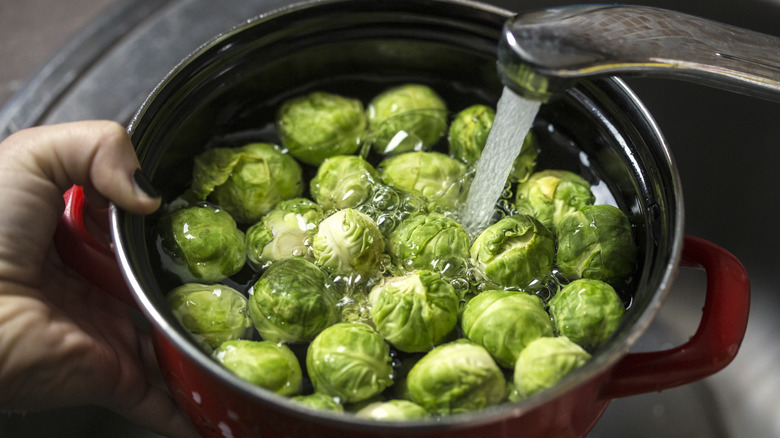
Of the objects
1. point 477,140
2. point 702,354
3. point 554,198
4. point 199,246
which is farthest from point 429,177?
point 702,354

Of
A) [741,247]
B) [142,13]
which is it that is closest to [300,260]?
[142,13]

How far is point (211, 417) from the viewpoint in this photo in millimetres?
991

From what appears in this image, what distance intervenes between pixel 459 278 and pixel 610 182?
0.35 meters

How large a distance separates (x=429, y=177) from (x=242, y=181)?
1.18 feet

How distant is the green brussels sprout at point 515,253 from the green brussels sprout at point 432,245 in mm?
40

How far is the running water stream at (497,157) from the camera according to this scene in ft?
3.59

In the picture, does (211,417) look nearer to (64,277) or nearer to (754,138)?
(64,277)

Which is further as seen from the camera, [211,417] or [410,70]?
[410,70]

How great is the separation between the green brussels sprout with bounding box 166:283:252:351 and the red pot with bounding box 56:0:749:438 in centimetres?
4

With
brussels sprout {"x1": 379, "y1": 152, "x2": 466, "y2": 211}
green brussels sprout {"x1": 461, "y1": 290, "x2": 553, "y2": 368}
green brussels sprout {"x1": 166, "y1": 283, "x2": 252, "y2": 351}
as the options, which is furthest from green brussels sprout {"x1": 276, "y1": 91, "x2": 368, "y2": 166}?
Answer: green brussels sprout {"x1": 461, "y1": 290, "x2": 553, "y2": 368}

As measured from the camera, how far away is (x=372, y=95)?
1.42 metres

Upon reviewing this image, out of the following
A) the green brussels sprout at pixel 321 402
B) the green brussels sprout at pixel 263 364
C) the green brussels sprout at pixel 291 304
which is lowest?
the green brussels sprout at pixel 321 402

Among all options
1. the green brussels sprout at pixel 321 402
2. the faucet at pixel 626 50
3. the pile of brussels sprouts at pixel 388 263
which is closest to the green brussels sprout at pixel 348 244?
the pile of brussels sprouts at pixel 388 263

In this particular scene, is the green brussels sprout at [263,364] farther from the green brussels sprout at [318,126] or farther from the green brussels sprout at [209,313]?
the green brussels sprout at [318,126]
